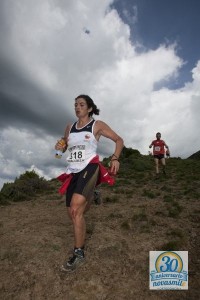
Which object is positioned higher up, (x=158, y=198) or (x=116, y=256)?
(x=158, y=198)

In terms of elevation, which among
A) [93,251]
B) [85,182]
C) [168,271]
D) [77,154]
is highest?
[77,154]

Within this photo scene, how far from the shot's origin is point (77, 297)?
4766 mm

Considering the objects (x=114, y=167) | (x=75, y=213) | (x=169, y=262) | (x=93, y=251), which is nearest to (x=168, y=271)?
(x=169, y=262)

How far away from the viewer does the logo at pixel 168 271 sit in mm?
5184

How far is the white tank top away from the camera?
18.7 ft

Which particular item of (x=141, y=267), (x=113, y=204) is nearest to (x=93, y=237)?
(x=141, y=267)

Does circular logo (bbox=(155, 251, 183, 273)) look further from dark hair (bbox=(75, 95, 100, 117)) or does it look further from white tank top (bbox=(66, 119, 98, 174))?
dark hair (bbox=(75, 95, 100, 117))

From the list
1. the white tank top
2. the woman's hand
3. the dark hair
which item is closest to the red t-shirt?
the dark hair

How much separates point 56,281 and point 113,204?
554 centimetres

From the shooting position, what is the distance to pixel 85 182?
546 centimetres

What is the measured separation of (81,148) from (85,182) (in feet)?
2.15

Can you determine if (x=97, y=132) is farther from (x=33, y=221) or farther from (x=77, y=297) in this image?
(x=33, y=221)

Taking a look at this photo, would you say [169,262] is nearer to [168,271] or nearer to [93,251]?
[168,271]

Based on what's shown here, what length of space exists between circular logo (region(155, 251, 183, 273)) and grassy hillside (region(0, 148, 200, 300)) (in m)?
0.27
